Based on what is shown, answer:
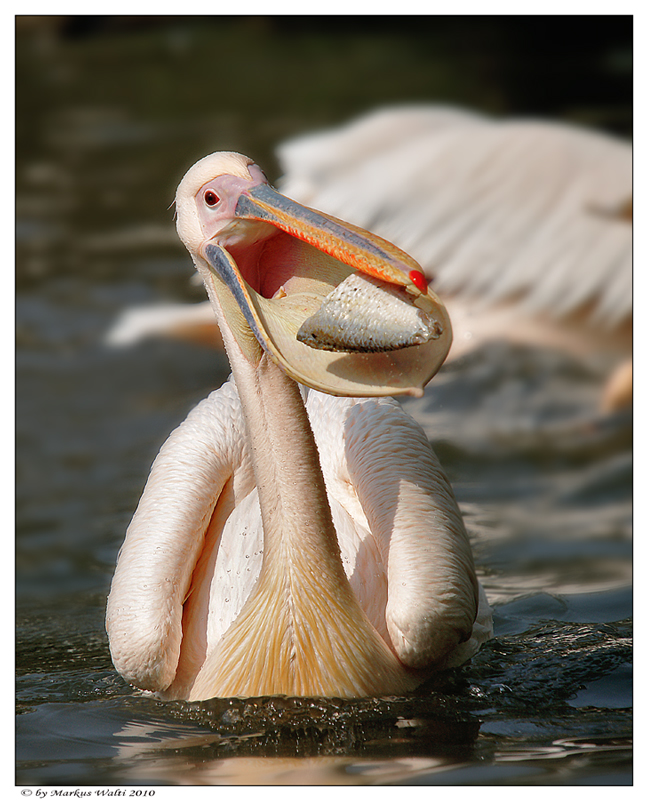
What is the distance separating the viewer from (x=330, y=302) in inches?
76.8

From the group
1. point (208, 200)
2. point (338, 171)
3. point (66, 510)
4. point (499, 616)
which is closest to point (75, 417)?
point (66, 510)

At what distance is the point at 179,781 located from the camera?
211 cm

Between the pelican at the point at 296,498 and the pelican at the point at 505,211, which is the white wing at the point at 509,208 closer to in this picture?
the pelican at the point at 505,211

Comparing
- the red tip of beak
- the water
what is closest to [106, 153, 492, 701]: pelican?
the red tip of beak

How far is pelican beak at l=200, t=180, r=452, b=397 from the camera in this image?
1877 millimetres

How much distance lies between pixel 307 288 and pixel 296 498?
0.49 meters

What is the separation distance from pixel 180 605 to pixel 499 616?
118 centimetres

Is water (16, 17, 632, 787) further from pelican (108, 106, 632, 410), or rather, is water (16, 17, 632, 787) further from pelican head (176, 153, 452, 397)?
pelican head (176, 153, 452, 397)

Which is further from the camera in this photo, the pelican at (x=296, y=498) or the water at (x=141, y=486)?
the water at (x=141, y=486)

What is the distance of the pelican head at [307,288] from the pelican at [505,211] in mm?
2306

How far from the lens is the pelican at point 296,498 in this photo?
76.9 inches

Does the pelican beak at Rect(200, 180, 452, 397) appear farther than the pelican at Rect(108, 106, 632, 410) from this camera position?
No

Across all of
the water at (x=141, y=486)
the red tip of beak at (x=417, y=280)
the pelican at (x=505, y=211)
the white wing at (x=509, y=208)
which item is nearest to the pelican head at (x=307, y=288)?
the red tip of beak at (x=417, y=280)

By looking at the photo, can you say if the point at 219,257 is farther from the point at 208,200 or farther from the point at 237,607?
the point at 237,607
